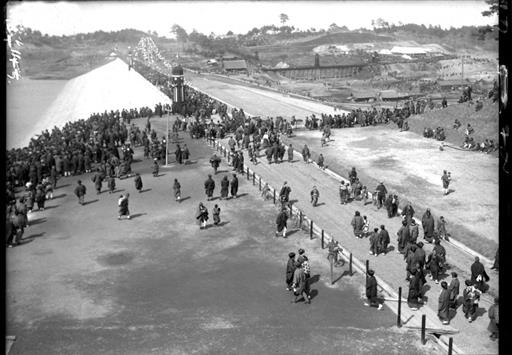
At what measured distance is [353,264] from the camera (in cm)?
2008

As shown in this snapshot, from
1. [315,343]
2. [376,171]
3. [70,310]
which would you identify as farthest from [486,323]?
[376,171]

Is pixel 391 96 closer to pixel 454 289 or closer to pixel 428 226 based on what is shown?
pixel 428 226

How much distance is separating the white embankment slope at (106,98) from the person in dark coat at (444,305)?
50.5 meters

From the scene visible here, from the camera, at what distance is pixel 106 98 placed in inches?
2849

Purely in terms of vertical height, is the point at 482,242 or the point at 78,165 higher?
the point at 78,165

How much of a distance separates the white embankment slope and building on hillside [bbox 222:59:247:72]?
3023cm

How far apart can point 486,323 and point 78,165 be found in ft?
79.2

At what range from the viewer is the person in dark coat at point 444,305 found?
1549cm

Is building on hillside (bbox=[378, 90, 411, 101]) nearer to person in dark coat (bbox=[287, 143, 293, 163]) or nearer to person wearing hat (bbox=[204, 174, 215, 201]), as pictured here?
person in dark coat (bbox=[287, 143, 293, 163])

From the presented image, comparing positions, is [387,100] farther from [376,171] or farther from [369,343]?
[369,343]

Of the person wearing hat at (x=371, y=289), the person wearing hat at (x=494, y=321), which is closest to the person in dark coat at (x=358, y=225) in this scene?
the person wearing hat at (x=371, y=289)

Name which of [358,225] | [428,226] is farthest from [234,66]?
[428,226]

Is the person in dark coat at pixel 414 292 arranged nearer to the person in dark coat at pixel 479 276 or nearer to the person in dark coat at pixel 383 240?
the person in dark coat at pixel 479 276

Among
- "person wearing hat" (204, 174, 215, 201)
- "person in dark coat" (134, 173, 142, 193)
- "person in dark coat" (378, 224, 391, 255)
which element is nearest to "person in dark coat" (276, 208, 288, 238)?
"person in dark coat" (378, 224, 391, 255)
